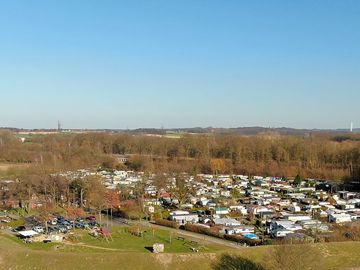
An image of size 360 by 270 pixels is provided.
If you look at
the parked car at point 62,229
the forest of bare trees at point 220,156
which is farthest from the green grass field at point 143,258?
the forest of bare trees at point 220,156

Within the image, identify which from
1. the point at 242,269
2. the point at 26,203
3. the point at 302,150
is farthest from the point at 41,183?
the point at 302,150

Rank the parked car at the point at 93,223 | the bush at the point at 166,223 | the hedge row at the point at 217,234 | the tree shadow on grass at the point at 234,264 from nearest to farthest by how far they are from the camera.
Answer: the tree shadow on grass at the point at 234,264 < the hedge row at the point at 217,234 < the parked car at the point at 93,223 < the bush at the point at 166,223

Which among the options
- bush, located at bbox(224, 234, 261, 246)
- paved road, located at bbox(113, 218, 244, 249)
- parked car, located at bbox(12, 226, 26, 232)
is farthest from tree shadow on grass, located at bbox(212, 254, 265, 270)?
parked car, located at bbox(12, 226, 26, 232)

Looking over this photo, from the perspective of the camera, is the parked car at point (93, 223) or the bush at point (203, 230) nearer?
the bush at point (203, 230)

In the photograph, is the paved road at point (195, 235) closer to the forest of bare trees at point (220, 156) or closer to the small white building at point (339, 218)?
the small white building at point (339, 218)

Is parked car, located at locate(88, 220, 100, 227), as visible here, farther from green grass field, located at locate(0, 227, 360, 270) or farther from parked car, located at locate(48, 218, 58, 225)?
green grass field, located at locate(0, 227, 360, 270)

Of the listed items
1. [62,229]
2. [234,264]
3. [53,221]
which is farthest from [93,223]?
[234,264]

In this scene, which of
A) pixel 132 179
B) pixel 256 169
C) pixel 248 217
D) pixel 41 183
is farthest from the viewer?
pixel 256 169

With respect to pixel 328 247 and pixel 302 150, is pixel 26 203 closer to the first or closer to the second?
pixel 328 247
